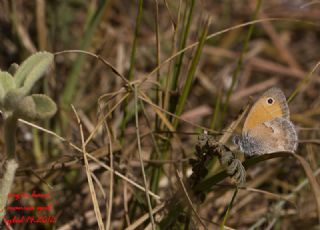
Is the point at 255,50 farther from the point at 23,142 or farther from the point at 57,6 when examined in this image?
the point at 23,142

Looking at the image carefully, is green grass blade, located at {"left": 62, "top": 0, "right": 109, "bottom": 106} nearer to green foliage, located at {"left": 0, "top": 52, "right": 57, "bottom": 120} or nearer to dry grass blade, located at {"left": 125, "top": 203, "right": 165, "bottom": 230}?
dry grass blade, located at {"left": 125, "top": 203, "right": 165, "bottom": 230}

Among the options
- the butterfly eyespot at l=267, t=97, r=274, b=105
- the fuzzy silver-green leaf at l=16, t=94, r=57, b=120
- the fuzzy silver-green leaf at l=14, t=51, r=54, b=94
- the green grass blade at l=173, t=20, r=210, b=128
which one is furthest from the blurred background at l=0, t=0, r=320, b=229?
the fuzzy silver-green leaf at l=16, t=94, r=57, b=120

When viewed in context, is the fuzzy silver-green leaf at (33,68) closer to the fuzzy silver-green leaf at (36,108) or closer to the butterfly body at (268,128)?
the fuzzy silver-green leaf at (36,108)

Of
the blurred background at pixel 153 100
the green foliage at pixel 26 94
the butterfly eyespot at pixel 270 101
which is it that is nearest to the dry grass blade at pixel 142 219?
the blurred background at pixel 153 100

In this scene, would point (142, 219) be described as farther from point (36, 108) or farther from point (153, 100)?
point (153, 100)

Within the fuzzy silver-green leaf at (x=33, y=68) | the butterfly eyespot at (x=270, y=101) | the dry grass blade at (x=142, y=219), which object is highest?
the fuzzy silver-green leaf at (x=33, y=68)

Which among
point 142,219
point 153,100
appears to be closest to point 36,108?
point 142,219

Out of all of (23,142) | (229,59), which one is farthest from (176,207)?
(229,59)
